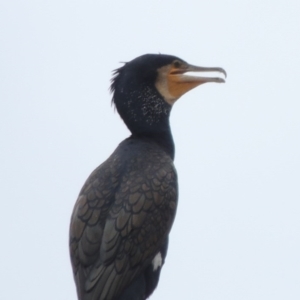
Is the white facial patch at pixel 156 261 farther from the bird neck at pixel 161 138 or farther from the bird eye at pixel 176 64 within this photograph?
the bird eye at pixel 176 64

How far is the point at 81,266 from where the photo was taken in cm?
1355

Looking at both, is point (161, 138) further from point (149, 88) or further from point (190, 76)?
point (190, 76)

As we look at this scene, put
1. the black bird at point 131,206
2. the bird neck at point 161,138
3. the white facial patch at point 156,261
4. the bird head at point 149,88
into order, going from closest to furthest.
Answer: the black bird at point 131,206 → the white facial patch at point 156,261 → the bird neck at point 161,138 → the bird head at point 149,88

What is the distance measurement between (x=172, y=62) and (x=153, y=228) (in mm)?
1893

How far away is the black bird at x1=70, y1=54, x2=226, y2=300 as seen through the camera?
1350 centimetres

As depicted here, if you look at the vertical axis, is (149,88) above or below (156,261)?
above

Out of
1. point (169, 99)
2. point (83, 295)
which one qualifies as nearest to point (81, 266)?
point (83, 295)

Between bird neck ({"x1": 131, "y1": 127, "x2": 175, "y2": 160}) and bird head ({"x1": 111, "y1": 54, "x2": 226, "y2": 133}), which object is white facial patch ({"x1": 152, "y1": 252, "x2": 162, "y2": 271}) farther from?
bird head ({"x1": 111, "y1": 54, "x2": 226, "y2": 133})

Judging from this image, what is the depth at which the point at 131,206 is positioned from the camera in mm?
13719

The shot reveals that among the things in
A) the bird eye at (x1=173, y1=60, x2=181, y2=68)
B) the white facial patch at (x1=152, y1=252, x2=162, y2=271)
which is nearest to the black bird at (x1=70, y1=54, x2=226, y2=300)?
the white facial patch at (x1=152, y1=252, x2=162, y2=271)

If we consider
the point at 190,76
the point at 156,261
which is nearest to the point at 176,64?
the point at 190,76

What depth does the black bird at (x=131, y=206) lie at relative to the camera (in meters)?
13.5

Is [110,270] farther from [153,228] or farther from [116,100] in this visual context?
[116,100]

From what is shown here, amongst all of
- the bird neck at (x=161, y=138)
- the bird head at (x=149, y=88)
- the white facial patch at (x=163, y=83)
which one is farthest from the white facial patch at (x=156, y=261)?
the white facial patch at (x=163, y=83)
